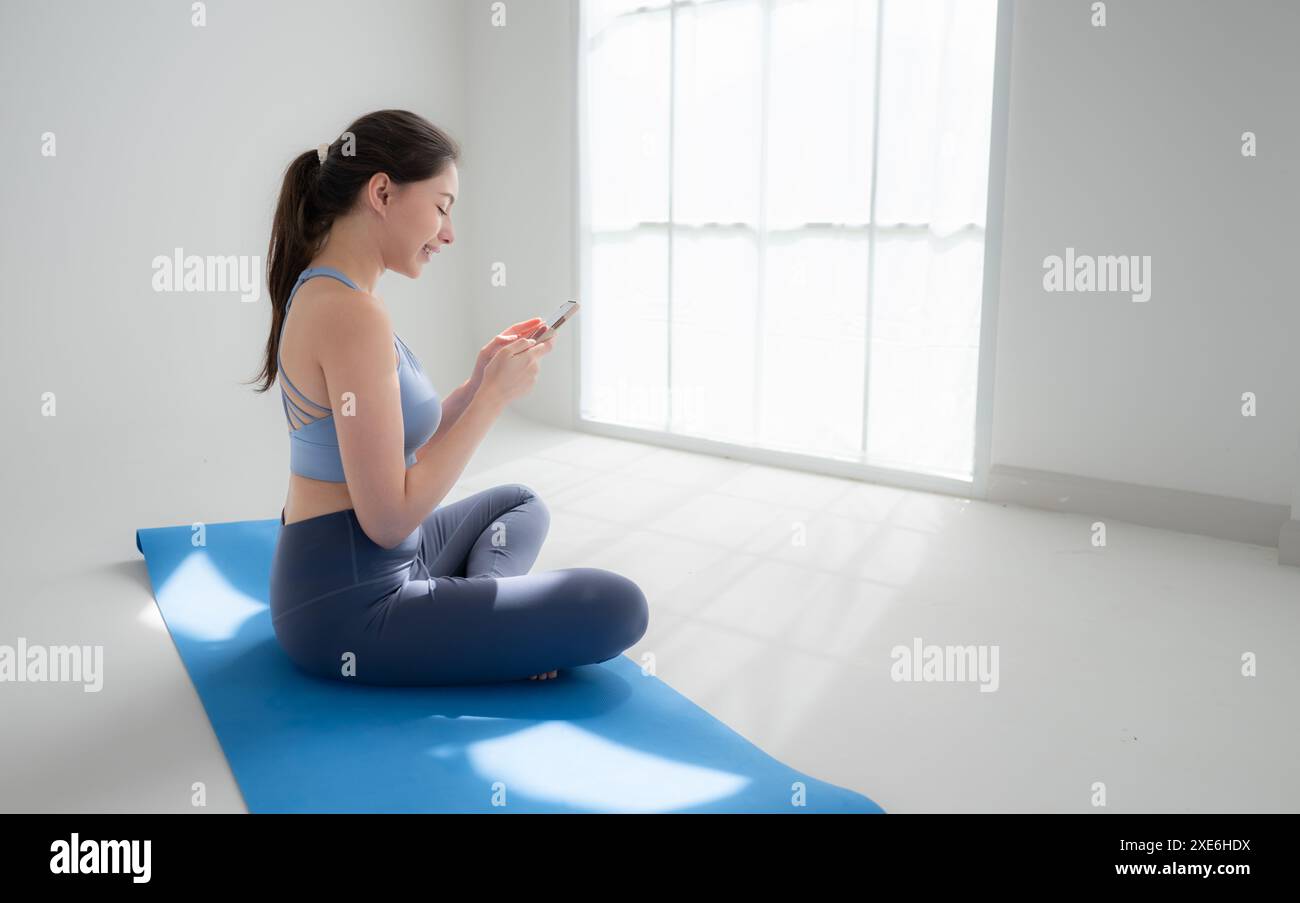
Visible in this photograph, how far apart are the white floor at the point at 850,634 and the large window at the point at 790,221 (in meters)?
0.40

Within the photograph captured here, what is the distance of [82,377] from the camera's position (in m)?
3.90

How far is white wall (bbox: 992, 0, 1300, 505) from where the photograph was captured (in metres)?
2.91

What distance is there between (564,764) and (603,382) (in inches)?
123

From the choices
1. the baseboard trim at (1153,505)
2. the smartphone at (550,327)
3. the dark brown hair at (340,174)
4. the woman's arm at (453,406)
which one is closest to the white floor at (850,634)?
the baseboard trim at (1153,505)

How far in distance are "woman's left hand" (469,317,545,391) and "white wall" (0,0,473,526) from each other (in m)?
1.59

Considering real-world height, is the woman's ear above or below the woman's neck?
above

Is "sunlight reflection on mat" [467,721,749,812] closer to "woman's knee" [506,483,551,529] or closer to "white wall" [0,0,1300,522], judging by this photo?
"woman's knee" [506,483,551,529]

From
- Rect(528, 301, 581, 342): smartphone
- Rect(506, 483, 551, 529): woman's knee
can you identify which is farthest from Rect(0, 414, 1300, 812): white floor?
Rect(528, 301, 581, 342): smartphone

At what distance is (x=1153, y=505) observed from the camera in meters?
3.21

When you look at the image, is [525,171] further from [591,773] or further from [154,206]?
[591,773]

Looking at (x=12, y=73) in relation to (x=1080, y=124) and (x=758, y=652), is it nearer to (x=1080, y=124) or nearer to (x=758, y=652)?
(x=758, y=652)

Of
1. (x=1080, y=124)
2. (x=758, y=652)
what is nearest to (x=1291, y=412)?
(x=1080, y=124)

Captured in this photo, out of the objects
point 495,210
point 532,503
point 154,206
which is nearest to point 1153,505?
point 532,503

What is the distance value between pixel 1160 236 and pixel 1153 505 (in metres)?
0.85
